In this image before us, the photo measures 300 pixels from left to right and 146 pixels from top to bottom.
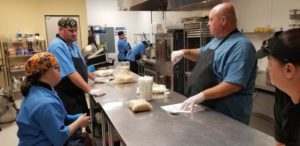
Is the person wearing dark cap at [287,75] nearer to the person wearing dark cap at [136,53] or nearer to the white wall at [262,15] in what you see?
the white wall at [262,15]

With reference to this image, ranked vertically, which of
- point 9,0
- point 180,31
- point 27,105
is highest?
point 9,0

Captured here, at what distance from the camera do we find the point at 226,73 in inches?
68.1

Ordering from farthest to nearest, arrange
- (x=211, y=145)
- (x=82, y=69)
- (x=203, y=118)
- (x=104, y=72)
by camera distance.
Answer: (x=104, y=72) < (x=82, y=69) < (x=203, y=118) < (x=211, y=145)

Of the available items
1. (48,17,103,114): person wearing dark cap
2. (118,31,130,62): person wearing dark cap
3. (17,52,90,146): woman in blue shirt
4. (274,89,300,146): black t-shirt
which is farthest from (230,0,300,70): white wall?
(118,31,130,62): person wearing dark cap

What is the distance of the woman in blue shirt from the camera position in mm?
1497

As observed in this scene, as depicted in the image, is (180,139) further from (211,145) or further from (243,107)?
(243,107)

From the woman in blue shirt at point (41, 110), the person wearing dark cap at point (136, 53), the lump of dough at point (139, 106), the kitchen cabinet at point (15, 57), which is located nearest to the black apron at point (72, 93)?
the woman in blue shirt at point (41, 110)

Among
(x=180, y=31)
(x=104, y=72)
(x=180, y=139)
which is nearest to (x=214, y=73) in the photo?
(x=180, y=139)

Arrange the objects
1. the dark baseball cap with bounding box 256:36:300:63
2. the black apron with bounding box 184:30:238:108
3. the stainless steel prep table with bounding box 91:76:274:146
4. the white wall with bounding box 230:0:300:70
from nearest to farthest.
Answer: the dark baseball cap with bounding box 256:36:300:63
the stainless steel prep table with bounding box 91:76:274:146
the black apron with bounding box 184:30:238:108
the white wall with bounding box 230:0:300:70

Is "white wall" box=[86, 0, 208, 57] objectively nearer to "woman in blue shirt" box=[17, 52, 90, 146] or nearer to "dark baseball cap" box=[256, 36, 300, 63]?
"woman in blue shirt" box=[17, 52, 90, 146]

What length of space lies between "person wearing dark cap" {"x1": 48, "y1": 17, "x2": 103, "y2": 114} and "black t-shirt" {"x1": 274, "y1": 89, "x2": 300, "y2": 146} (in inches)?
58.7

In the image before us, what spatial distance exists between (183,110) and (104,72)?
1733mm

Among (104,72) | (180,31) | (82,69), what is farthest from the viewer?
(180,31)

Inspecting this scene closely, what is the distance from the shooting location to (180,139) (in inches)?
48.4
